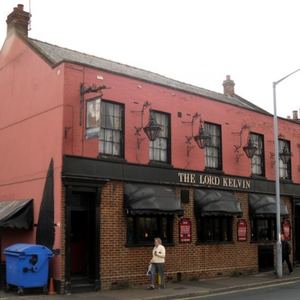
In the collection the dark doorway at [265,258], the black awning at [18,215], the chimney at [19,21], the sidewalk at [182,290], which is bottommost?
the sidewalk at [182,290]

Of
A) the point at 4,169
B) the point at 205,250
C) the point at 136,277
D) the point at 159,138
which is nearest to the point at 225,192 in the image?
the point at 205,250

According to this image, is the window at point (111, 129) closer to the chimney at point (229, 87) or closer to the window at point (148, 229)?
the window at point (148, 229)

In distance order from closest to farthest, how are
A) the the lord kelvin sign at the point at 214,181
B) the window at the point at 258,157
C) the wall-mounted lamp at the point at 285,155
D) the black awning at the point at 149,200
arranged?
the black awning at the point at 149,200, the the lord kelvin sign at the point at 214,181, the window at the point at 258,157, the wall-mounted lamp at the point at 285,155

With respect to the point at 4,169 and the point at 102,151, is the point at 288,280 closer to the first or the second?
the point at 102,151

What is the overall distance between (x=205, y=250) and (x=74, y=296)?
6.39m

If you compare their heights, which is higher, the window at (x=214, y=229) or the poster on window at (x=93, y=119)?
the poster on window at (x=93, y=119)

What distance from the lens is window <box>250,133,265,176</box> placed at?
21375mm

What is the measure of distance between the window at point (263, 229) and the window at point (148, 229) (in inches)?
200

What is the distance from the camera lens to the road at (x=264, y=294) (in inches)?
527

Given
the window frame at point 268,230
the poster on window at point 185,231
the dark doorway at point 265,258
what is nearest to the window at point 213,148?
the poster on window at point 185,231

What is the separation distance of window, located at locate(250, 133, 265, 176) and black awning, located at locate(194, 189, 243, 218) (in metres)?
3.30

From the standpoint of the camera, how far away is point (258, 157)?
70.9ft

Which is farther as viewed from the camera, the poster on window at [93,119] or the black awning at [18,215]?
the black awning at [18,215]

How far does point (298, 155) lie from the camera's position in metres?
23.9
